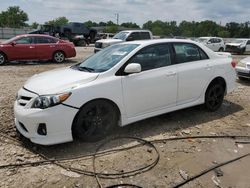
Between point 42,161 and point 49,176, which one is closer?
point 49,176

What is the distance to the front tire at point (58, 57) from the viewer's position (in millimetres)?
15394

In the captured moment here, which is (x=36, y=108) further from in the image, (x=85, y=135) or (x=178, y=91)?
(x=178, y=91)

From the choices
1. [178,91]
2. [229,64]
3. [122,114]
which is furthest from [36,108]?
[229,64]

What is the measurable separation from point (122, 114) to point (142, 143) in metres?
0.57

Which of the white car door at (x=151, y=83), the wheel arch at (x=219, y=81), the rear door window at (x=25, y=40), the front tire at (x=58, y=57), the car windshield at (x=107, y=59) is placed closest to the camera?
the white car door at (x=151, y=83)

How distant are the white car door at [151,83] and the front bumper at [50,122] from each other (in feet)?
3.40

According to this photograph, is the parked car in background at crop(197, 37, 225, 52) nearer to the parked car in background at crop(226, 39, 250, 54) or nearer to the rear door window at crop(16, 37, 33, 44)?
the parked car in background at crop(226, 39, 250, 54)

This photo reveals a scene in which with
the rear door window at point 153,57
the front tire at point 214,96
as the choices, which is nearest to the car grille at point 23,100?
the rear door window at point 153,57

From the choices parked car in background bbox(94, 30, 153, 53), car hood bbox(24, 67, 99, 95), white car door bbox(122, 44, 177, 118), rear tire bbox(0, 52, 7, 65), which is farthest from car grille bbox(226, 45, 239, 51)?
car hood bbox(24, 67, 99, 95)

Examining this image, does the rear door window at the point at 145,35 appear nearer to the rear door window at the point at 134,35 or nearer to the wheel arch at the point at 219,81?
the rear door window at the point at 134,35

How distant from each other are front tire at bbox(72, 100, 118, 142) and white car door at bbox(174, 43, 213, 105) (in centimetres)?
154

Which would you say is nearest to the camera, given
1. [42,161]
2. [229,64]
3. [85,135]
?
[42,161]

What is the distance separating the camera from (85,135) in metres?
4.59

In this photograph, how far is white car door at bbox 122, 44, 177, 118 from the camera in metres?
4.91
